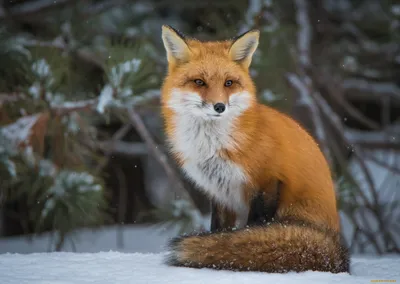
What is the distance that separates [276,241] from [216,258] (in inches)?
8.8

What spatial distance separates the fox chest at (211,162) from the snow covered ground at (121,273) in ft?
1.43

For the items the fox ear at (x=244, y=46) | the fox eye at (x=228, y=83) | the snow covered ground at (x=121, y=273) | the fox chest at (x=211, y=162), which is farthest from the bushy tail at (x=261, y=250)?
the fox ear at (x=244, y=46)

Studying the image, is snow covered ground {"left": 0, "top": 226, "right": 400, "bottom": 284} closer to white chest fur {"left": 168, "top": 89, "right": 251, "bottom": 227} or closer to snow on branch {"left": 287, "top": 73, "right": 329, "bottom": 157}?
white chest fur {"left": 168, "top": 89, "right": 251, "bottom": 227}

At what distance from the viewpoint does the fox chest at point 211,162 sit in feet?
7.60

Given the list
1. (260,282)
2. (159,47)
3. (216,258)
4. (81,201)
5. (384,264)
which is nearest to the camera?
(260,282)

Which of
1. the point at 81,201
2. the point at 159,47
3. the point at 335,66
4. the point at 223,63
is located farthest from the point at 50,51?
the point at 335,66

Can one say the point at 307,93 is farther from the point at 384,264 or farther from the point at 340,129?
the point at 384,264

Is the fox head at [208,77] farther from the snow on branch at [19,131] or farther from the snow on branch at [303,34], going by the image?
the snow on branch at [303,34]

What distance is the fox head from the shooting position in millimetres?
2291

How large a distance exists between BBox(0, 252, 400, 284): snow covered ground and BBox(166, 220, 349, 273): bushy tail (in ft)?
0.15

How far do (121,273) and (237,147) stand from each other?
0.76 meters

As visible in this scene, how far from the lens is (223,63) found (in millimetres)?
2414

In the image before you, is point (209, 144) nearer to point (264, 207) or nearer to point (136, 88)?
point (264, 207)

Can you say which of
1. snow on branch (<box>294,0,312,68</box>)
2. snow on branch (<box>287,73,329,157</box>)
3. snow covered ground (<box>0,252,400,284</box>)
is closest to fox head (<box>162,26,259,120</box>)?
snow covered ground (<box>0,252,400,284</box>)
